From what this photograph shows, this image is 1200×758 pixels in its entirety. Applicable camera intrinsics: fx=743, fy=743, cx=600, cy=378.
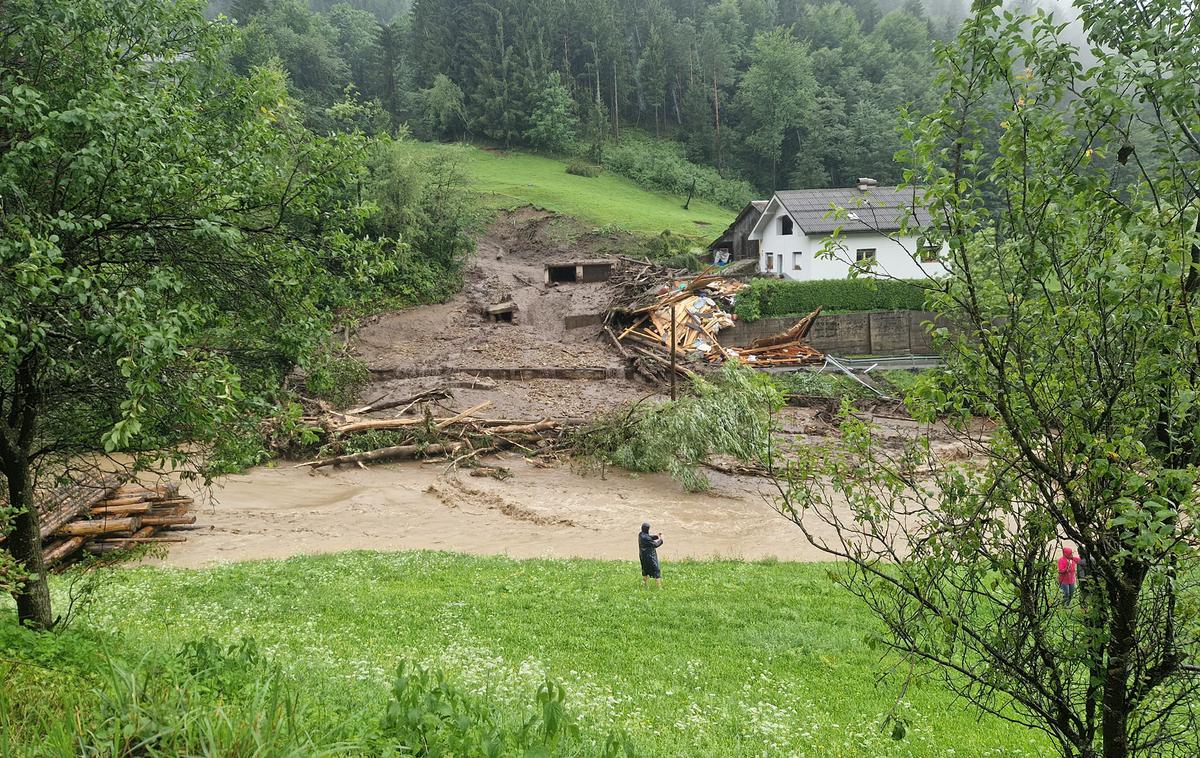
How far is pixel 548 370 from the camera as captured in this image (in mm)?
32719

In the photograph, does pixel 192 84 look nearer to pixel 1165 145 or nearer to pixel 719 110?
pixel 1165 145

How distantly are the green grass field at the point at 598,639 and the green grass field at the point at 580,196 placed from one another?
36.5 m

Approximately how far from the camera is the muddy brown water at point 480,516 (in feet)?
56.5

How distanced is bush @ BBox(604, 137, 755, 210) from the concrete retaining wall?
3755 cm

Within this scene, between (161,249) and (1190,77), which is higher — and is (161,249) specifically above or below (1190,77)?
below

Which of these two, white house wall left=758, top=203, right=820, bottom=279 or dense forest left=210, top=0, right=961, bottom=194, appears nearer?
white house wall left=758, top=203, right=820, bottom=279

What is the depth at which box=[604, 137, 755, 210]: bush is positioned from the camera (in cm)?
7231

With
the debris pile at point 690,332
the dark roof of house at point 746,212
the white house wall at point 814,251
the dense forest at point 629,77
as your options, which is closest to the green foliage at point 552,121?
the dense forest at point 629,77

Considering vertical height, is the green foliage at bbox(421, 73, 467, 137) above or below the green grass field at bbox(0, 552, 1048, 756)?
A: above

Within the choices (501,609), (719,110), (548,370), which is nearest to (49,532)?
(501,609)

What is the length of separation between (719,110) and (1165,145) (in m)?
89.4

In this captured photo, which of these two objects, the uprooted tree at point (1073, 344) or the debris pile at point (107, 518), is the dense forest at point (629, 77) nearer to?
the debris pile at point (107, 518)

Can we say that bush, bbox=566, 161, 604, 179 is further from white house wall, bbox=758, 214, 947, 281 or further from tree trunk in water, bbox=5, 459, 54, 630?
tree trunk in water, bbox=5, 459, 54, 630

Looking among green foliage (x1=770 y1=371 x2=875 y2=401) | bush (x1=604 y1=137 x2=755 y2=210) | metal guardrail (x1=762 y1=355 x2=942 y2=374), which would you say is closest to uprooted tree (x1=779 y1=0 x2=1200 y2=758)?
green foliage (x1=770 y1=371 x2=875 y2=401)
